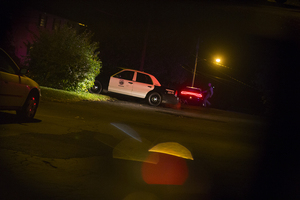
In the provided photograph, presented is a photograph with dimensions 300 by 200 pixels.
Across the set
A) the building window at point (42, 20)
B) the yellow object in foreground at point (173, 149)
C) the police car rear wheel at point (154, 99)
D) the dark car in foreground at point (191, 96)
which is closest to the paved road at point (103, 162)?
the yellow object in foreground at point (173, 149)

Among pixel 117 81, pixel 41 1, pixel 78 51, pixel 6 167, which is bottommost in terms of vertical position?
pixel 6 167

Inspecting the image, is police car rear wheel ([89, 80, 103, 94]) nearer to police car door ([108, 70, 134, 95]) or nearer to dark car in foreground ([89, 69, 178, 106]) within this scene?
dark car in foreground ([89, 69, 178, 106])

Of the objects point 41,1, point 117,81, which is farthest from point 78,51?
point 41,1

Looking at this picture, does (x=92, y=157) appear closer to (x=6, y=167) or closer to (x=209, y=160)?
(x=6, y=167)

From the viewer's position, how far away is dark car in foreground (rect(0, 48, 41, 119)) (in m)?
8.30

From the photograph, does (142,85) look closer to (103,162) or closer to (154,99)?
(154,99)

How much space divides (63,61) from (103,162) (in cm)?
1500

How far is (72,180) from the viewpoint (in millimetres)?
5270

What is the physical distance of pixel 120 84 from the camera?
2175 cm

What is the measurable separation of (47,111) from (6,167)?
6862mm

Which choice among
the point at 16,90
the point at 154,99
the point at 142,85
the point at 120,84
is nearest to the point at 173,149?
the point at 16,90

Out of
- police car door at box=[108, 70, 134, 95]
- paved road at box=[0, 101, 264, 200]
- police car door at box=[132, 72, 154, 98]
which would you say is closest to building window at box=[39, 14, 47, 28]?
police car door at box=[108, 70, 134, 95]

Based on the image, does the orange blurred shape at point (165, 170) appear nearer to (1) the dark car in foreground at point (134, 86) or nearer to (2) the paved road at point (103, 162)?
(2) the paved road at point (103, 162)

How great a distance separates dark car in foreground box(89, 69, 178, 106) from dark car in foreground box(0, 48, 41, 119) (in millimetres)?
12035
